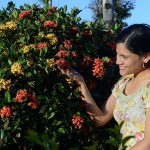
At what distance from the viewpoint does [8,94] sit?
2977 mm

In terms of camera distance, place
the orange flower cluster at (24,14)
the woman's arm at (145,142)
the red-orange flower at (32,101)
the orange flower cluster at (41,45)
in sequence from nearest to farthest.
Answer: the woman's arm at (145,142)
the red-orange flower at (32,101)
the orange flower cluster at (41,45)
the orange flower cluster at (24,14)

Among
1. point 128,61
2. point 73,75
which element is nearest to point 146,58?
point 128,61

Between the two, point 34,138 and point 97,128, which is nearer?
point 34,138

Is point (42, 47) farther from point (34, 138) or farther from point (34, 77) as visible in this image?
point (34, 138)

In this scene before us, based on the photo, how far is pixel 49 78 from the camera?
10.7 ft

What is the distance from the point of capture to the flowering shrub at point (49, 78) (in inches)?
120

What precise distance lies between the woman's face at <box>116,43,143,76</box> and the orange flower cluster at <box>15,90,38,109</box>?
675 mm

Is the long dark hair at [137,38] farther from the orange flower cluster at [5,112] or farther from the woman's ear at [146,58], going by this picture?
the orange flower cluster at [5,112]

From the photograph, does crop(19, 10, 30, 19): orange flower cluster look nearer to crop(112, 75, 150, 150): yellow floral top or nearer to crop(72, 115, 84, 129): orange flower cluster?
crop(72, 115, 84, 129): orange flower cluster

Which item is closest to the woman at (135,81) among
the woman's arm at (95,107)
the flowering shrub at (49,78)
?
the woman's arm at (95,107)

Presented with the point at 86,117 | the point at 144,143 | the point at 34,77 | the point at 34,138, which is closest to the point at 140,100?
the point at 144,143

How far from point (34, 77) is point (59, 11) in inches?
52.4

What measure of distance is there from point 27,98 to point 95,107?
1.55 feet

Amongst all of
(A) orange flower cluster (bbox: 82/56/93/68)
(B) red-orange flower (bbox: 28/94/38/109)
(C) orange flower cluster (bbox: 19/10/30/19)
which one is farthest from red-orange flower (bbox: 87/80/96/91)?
(C) orange flower cluster (bbox: 19/10/30/19)
